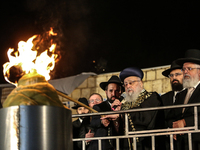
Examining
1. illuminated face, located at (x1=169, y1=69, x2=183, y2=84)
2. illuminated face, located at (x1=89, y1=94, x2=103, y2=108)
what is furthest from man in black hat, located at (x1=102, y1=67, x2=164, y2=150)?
illuminated face, located at (x1=89, y1=94, x2=103, y2=108)

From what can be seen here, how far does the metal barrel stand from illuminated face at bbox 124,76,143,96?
2827mm

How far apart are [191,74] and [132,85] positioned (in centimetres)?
104

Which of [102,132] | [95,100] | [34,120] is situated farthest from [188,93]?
[34,120]

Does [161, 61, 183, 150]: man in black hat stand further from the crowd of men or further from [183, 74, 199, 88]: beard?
[183, 74, 199, 88]: beard

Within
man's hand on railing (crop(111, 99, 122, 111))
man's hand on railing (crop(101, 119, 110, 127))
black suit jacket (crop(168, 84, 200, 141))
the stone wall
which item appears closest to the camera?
black suit jacket (crop(168, 84, 200, 141))

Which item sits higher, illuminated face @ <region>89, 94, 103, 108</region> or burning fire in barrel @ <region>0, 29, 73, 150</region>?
illuminated face @ <region>89, 94, 103, 108</region>

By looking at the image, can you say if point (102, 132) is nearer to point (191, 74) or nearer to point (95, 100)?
point (95, 100)

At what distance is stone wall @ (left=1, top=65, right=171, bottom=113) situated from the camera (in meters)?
9.34

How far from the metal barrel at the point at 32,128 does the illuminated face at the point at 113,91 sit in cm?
338

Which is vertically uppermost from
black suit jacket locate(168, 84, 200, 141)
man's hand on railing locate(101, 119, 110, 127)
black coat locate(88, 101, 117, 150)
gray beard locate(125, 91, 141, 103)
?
gray beard locate(125, 91, 141, 103)

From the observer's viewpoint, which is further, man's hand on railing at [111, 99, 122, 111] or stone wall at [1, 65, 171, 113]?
stone wall at [1, 65, 171, 113]

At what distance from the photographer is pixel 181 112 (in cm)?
580

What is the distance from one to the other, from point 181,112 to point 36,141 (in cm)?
303

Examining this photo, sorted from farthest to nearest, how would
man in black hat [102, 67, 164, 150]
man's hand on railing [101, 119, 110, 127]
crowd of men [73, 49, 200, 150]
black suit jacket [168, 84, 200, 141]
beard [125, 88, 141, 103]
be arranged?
1. beard [125, 88, 141, 103]
2. man's hand on railing [101, 119, 110, 127]
3. man in black hat [102, 67, 164, 150]
4. crowd of men [73, 49, 200, 150]
5. black suit jacket [168, 84, 200, 141]
